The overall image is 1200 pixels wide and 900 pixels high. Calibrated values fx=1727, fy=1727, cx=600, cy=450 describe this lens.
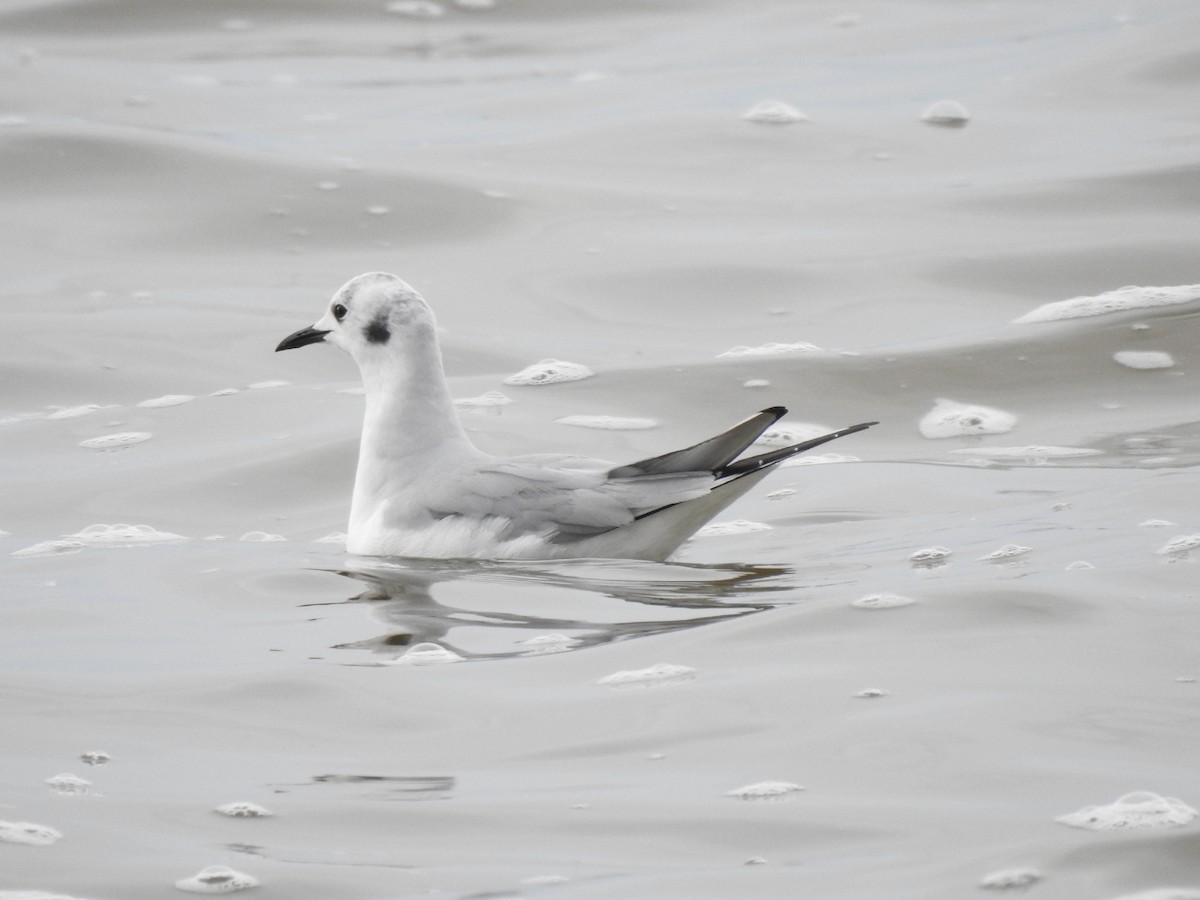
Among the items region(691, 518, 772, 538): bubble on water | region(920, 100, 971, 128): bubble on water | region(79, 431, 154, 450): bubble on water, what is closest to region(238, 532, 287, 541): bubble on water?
region(79, 431, 154, 450): bubble on water

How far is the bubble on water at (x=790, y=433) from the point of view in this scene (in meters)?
7.47

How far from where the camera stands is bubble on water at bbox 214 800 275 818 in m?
3.65

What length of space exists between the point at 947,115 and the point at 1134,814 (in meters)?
9.93

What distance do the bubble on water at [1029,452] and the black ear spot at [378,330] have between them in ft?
8.17

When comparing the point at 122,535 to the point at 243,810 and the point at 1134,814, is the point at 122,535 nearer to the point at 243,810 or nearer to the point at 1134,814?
the point at 243,810

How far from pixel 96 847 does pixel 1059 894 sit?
6.22 feet

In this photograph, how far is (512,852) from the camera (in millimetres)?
3436

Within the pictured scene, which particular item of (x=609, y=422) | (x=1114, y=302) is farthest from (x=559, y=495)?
(x=1114, y=302)

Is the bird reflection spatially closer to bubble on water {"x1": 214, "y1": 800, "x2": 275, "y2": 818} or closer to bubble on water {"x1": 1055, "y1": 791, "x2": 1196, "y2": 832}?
bubble on water {"x1": 214, "y1": 800, "x2": 275, "y2": 818}

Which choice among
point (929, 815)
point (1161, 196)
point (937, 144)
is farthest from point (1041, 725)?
point (937, 144)

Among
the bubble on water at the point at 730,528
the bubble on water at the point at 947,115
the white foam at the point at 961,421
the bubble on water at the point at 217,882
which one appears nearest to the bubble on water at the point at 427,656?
the bubble on water at the point at 217,882

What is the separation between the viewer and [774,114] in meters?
12.8

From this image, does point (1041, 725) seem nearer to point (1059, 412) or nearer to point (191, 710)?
point (191, 710)

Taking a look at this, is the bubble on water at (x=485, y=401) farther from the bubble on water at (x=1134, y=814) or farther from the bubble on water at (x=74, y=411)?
the bubble on water at (x=1134, y=814)
